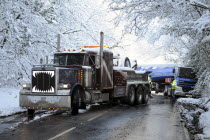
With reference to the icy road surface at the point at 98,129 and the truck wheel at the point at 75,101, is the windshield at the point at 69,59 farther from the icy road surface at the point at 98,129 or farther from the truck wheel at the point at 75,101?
the icy road surface at the point at 98,129

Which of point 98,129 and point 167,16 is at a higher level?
point 167,16

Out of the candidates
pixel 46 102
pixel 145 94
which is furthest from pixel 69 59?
pixel 145 94

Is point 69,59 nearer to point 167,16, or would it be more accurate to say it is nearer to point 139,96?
point 167,16

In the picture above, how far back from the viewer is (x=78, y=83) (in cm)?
1269

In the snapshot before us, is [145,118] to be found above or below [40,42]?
below

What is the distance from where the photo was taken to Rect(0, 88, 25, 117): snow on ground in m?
12.7

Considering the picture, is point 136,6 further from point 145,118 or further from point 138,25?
point 145,118

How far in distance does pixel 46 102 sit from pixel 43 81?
814mm

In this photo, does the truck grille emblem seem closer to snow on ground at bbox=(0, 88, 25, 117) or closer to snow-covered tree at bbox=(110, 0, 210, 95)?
snow on ground at bbox=(0, 88, 25, 117)

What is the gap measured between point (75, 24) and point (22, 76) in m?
5.41

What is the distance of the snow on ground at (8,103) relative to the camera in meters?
12.7

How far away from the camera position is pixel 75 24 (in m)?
21.8

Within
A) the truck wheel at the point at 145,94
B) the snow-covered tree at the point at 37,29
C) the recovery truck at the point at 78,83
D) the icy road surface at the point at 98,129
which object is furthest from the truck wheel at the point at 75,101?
the truck wheel at the point at 145,94

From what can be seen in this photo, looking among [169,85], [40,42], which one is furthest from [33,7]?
[169,85]
